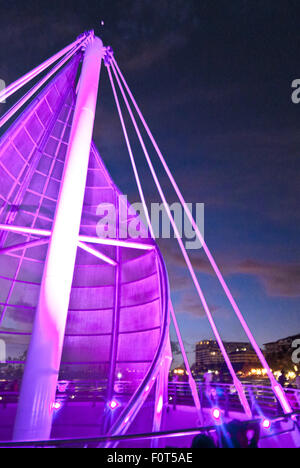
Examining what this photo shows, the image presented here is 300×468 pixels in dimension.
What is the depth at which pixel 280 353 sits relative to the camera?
55812mm

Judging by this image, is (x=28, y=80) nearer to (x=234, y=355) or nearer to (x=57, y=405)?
(x=57, y=405)

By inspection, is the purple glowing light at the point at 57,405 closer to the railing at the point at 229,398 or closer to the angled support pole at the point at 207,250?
the railing at the point at 229,398

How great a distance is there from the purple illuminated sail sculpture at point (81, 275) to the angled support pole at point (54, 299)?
16.9 feet

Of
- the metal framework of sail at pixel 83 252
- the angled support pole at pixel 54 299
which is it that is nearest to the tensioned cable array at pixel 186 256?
the metal framework of sail at pixel 83 252

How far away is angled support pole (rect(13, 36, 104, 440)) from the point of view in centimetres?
621

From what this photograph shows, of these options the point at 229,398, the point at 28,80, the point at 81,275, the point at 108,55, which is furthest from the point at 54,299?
the point at 229,398

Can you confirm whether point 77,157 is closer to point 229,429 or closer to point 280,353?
point 229,429

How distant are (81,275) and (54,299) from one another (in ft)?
31.6

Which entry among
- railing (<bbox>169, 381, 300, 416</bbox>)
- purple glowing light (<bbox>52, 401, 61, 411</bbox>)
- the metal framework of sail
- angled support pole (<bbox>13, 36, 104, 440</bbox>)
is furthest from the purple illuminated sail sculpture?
angled support pole (<bbox>13, 36, 104, 440</bbox>)

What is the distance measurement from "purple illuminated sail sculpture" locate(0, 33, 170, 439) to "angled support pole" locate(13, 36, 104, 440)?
516 cm

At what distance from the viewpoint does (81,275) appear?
1659 cm

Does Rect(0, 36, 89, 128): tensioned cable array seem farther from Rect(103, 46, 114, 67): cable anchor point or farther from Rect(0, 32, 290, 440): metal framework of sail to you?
Rect(103, 46, 114, 67): cable anchor point

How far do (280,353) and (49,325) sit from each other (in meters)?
58.5

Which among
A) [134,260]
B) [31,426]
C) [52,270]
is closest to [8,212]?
[134,260]
